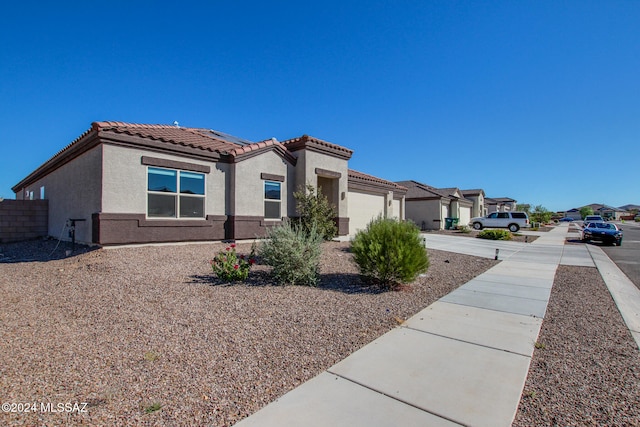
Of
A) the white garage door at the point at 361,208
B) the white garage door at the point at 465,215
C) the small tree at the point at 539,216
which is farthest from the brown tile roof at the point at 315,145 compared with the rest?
the small tree at the point at 539,216

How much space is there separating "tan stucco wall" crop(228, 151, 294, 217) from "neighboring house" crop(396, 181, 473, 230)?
18.4 metres

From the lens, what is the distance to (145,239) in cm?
1088

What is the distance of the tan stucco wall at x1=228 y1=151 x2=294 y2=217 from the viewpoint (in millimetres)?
13000

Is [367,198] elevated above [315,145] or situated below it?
below

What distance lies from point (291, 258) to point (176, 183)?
6.54 meters

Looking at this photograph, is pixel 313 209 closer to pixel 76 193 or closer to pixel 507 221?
pixel 76 193

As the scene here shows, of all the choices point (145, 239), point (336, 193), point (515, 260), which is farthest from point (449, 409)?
point (336, 193)

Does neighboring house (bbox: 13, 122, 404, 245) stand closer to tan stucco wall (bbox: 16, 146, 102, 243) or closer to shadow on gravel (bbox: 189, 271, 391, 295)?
tan stucco wall (bbox: 16, 146, 102, 243)

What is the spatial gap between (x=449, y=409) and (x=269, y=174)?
11.9 meters

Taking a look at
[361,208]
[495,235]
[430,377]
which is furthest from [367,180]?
[430,377]

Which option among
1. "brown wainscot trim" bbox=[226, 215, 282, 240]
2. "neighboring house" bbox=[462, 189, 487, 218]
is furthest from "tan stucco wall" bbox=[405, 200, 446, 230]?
"brown wainscot trim" bbox=[226, 215, 282, 240]

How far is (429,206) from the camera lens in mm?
31812

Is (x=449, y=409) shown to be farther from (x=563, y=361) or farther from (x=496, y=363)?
(x=563, y=361)

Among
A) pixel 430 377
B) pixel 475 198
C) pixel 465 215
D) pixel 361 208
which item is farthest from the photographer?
pixel 475 198
